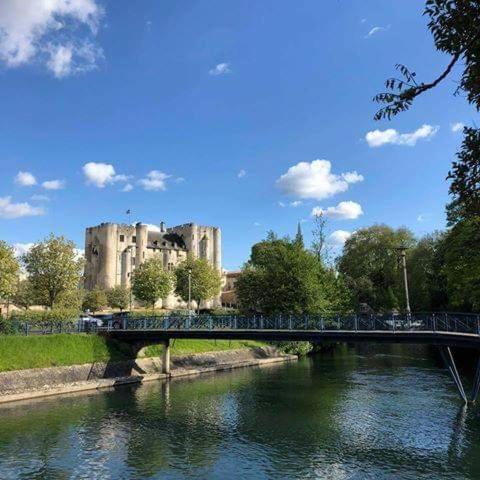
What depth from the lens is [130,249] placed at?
120938 mm

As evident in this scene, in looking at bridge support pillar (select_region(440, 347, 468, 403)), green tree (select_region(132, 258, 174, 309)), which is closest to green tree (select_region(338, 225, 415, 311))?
green tree (select_region(132, 258, 174, 309))

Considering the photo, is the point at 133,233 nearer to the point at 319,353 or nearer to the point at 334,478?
the point at 319,353

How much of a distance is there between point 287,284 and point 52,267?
25.8m

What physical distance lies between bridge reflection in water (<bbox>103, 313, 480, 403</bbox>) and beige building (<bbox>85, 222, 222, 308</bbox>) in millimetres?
73114

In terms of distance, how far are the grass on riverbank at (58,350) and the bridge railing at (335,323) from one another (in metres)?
2.82

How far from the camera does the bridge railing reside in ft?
100

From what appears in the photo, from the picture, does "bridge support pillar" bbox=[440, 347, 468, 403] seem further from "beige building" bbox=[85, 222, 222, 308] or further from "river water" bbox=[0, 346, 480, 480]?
"beige building" bbox=[85, 222, 222, 308]

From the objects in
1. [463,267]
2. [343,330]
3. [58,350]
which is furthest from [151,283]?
[343,330]

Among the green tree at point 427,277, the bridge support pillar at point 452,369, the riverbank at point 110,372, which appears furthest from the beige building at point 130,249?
the bridge support pillar at point 452,369

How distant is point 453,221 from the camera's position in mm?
50406

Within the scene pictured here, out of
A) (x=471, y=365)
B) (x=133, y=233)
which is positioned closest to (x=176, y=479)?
(x=471, y=365)

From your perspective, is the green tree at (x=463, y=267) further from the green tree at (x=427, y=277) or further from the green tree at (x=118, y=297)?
the green tree at (x=118, y=297)

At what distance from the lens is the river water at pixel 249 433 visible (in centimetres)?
1984

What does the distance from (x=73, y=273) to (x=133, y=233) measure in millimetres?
75771
